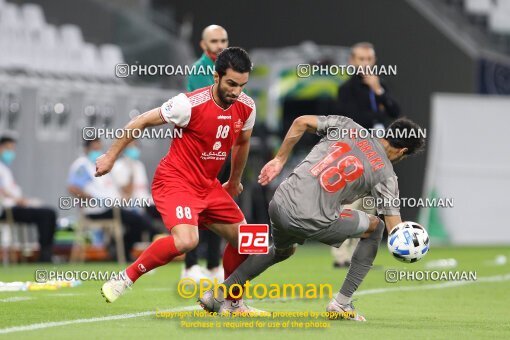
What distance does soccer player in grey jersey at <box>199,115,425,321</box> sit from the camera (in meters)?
8.73

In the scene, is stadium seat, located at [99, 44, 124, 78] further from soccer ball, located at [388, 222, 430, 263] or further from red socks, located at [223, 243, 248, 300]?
soccer ball, located at [388, 222, 430, 263]

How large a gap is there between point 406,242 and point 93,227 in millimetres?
9857

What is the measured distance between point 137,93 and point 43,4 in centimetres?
276

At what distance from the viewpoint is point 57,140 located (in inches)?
778

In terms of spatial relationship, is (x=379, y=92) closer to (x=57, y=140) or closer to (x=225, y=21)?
(x=57, y=140)

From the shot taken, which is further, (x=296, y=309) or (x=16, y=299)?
(x=16, y=299)

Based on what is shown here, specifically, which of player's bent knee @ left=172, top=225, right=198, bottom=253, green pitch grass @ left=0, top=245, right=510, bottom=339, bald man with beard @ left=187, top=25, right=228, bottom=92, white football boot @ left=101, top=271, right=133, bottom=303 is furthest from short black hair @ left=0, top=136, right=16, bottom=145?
player's bent knee @ left=172, top=225, right=198, bottom=253

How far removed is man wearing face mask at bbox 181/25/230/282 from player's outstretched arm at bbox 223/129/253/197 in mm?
2280

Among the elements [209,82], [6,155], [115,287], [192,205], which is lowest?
[6,155]

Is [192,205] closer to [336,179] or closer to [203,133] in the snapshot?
[203,133]

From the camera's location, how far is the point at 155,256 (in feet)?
28.5

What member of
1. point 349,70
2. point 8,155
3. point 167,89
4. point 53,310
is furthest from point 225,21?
point 53,310

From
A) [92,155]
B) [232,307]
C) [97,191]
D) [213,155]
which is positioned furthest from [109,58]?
[232,307]

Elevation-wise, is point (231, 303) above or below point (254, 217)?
above
